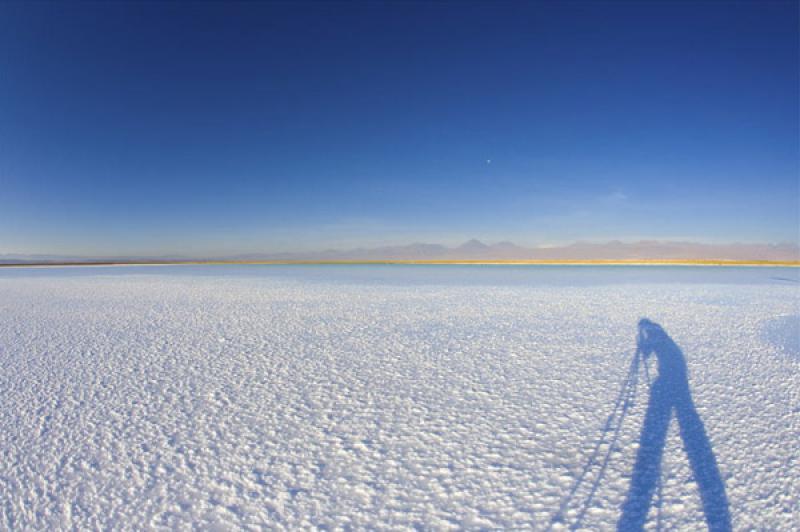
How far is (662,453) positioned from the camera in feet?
7.72

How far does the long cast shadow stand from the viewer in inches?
72.6

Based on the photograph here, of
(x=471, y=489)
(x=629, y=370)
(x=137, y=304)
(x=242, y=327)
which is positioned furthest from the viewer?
(x=137, y=304)

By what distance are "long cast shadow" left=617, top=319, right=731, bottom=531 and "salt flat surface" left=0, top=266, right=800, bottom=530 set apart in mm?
12

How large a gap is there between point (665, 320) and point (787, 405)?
416cm

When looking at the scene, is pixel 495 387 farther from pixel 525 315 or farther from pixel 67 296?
pixel 67 296

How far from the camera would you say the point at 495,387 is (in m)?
3.48

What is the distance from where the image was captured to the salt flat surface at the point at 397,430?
189cm

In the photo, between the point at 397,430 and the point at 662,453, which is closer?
the point at 662,453

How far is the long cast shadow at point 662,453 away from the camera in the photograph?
1843 millimetres

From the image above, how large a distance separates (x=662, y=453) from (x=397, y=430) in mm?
1460

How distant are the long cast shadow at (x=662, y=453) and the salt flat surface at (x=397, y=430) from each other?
0.5 inches

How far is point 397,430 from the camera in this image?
2.68m

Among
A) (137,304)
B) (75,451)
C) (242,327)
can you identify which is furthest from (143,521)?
(137,304)

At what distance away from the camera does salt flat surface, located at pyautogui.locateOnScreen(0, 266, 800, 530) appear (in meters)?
1.89
